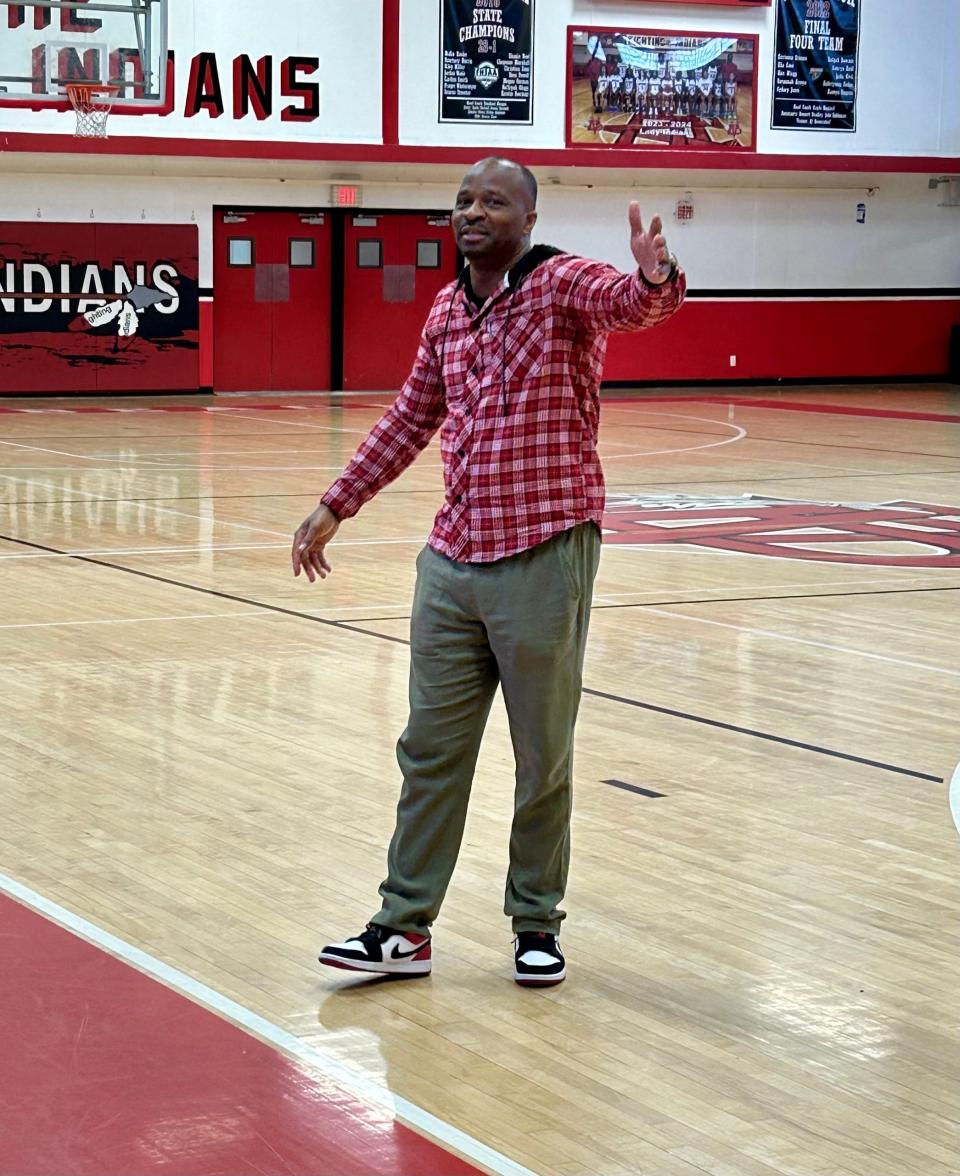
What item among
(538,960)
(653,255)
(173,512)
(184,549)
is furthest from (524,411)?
(173,512)

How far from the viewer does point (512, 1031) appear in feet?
13.0

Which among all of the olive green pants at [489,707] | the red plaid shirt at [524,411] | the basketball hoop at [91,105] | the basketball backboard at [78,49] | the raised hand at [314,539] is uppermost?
the basketball backboard at [78,49]

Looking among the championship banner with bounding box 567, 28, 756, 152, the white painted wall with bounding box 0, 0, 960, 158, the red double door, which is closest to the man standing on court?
the white painted wall with bounding box 0, 0, 960, 158

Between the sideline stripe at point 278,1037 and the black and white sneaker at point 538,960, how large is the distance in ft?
1.91

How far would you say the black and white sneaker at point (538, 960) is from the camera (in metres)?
4.23

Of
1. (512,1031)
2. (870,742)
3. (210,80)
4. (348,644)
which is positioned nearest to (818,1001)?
(512,1031)

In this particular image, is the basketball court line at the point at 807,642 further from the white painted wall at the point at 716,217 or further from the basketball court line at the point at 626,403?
the white painted wall at the point at 716,217

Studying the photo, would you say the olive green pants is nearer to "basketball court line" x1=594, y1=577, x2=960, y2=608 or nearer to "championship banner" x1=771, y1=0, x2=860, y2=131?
"basketball court line" x1=594, y1=577, x2=960, y2=608

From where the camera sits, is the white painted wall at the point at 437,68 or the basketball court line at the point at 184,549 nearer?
the basketball court line at the point at 184,549

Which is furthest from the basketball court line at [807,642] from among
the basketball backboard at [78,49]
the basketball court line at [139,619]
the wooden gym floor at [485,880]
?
the basketball backboard at [78,49]

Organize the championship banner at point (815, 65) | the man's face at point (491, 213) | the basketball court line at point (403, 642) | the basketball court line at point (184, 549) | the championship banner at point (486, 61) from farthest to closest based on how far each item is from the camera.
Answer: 1. the championship banner at point (815, 65)
2. the championship banner at point (486, 61)
3. the basketball court line at point (184, 549)
4. the basketball court line at point (403, 642)
5. the man's face at point (491, 213)

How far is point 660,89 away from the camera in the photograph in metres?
25.9

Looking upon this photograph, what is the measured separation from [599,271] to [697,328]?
77.2 feet

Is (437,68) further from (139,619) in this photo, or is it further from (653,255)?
(653,255)
